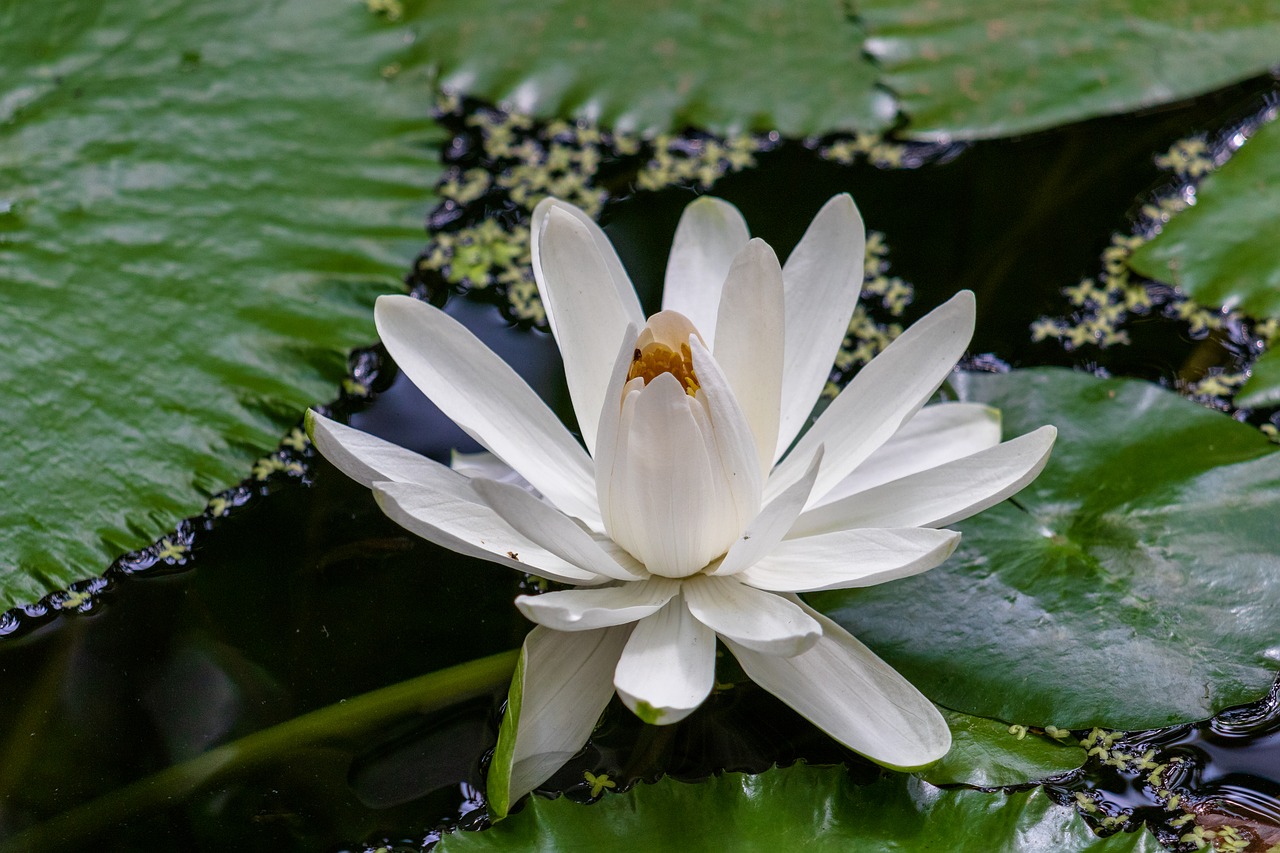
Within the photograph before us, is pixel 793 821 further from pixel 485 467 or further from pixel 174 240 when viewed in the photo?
pixel 174 240

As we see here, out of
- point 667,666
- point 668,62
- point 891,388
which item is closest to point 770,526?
point 667,666

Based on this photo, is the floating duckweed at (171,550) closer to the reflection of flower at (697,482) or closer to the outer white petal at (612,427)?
the reflection of flower at (697,482)

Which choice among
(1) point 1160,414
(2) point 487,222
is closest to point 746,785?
(1) point 1160,414

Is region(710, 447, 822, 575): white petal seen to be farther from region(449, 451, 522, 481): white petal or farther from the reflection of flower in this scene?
region(449, 451, 522, 481): white petal

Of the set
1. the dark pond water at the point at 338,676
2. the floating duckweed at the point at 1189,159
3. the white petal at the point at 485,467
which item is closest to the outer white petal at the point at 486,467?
the white petal at the point at 485,467

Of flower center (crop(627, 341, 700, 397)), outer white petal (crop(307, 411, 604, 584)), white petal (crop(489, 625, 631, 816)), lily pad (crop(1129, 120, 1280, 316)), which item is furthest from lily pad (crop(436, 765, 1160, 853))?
lily pad (crop(1129, 120, 1280, 316))

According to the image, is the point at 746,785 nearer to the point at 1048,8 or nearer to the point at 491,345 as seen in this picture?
the point at 491,345
